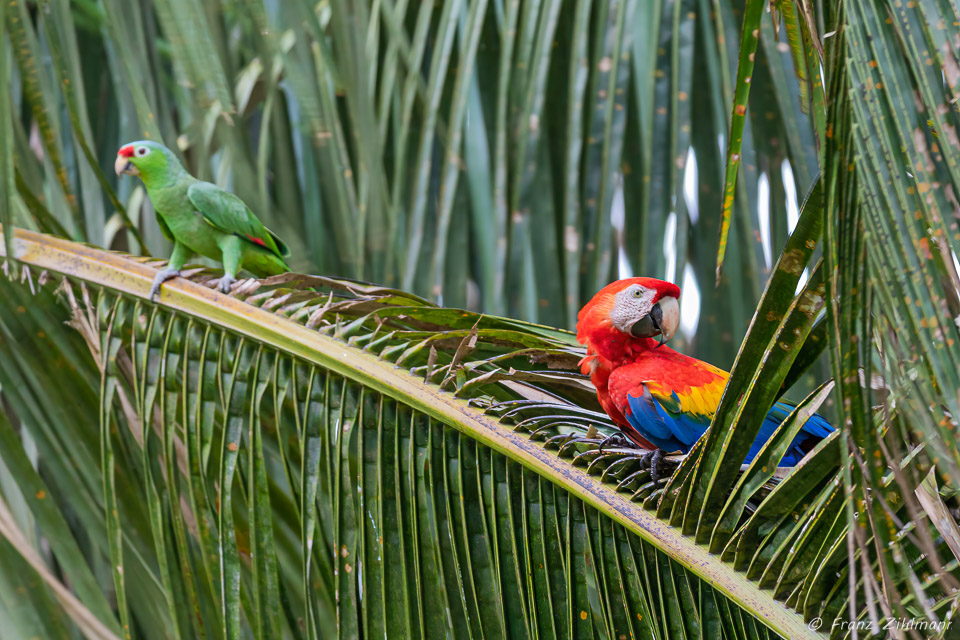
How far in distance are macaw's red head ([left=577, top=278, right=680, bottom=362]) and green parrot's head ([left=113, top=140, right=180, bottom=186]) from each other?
2.98 ft

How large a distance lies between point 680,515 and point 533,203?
814 millimetres

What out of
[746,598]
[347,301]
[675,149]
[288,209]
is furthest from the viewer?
[288,209]

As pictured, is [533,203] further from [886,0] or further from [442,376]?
[886,0]

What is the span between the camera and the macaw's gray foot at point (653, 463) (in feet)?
2.92

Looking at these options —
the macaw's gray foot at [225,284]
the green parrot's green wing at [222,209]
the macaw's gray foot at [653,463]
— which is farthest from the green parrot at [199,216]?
the macaw's gray foot at [653,463]

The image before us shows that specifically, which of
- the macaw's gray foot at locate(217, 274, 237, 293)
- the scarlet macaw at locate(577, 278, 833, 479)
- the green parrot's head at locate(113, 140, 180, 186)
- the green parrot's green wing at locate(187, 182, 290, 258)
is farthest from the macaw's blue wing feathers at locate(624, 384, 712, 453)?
the green parrot's head at locate(113, 140, 180, 186)

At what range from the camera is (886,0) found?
0.43 metres

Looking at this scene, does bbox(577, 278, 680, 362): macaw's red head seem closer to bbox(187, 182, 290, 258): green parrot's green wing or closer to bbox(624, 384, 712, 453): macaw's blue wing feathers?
bbox(624, 384, 712, 453): macaw's blue wing feathers

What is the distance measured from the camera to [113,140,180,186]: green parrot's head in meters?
1.53

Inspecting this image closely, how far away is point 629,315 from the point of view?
3.55 ft

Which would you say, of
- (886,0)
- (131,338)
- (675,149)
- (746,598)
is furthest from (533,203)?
(886,0)

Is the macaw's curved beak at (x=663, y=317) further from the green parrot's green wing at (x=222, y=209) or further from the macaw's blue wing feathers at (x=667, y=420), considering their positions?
the green parrot's green wing at (x=222, y=209)

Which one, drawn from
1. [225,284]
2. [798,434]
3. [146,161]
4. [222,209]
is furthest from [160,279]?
[798,434]

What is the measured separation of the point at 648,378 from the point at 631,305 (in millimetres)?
104
